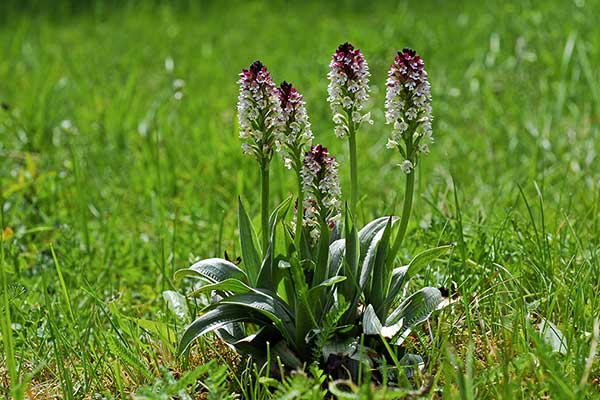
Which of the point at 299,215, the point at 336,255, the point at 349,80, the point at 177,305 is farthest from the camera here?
the point at 177,305

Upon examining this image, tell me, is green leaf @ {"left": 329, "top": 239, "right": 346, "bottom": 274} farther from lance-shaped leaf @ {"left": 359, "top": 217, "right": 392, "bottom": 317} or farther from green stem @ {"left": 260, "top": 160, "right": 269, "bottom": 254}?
green stem @ {"left": 260, "top": 160, "right": 269, "bottom": 254}

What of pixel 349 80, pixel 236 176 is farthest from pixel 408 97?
pixel 236 176

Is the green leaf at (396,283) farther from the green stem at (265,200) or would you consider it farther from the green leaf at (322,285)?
the green stem at (265,200)

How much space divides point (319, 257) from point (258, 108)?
1.31 feet

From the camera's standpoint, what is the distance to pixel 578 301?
217 cm

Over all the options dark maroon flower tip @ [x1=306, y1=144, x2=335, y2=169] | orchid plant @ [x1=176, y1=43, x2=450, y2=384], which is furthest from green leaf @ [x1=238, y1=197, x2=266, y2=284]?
dark maroon flower tip @ [x1=306, y1=144, x2=335, y2=169]

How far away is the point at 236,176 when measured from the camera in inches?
155

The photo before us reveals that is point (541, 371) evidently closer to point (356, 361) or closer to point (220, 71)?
point (356, 361)

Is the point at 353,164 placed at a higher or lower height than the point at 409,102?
lower

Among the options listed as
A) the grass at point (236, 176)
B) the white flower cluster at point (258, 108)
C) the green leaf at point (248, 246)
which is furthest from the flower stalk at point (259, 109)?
the grass at point (236, 176)

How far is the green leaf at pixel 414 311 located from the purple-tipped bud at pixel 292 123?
1.53ft

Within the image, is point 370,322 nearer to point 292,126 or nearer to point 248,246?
point 248,246

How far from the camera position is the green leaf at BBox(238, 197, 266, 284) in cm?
220

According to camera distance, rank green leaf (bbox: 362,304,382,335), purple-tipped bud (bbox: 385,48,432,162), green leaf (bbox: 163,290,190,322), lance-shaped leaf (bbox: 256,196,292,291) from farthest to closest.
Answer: green leaf (bbox: 163,290,190,322), lance-shaped leaf (bbox: 256,196,292,291), green leaf (bbox: 362,304,382,335), purple-tipped bud (bbox: 385,48,432,162)
